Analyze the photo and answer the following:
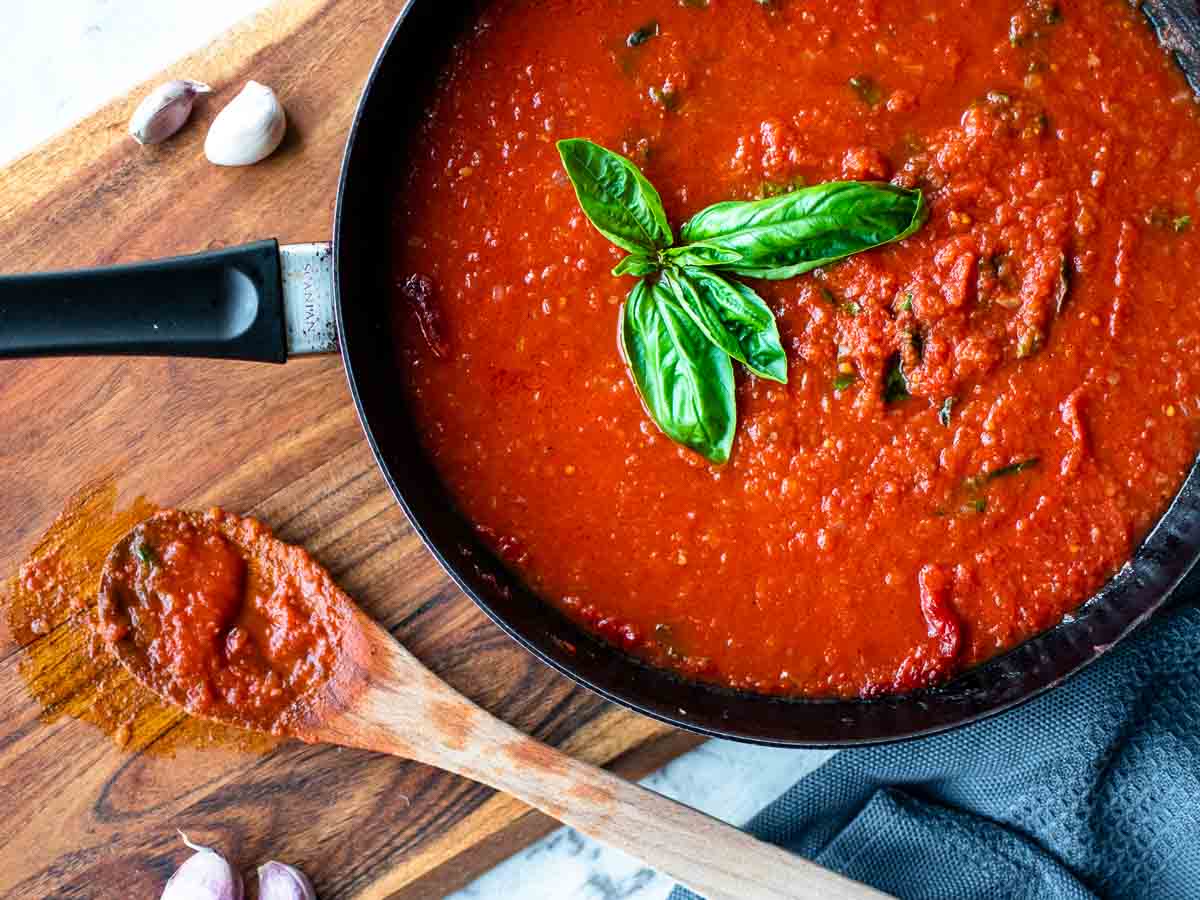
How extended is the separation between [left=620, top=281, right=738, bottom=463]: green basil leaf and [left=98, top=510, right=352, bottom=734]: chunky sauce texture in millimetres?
900

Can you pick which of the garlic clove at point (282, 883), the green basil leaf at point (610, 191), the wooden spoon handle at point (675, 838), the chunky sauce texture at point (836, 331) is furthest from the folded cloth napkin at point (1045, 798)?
the green basil leaf at point (610, 191)

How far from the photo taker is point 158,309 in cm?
225

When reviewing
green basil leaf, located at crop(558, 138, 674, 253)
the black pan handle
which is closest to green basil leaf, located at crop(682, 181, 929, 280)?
green basil leaf, located at crop(558, 138, 674, 253)

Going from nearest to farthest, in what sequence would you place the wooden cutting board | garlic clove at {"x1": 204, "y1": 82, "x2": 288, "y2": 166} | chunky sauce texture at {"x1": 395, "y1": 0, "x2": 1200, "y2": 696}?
chunky sauce texture at {"x1": 395, "y1": 0, "x2": 1200, "y2": 696} → garlic clove at {"x1": 204, "y1": 82, "x2": 288, "y2": 166} → the wooden cutting board

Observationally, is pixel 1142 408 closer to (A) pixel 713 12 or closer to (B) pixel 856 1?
(B) pixel 856 1

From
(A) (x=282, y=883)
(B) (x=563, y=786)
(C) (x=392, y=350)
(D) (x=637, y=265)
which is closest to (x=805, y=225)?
(D) (x=637, y=265)

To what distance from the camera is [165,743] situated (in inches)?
111

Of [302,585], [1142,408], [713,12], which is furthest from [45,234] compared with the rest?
[1142,408]

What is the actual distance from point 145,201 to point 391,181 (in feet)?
2.12

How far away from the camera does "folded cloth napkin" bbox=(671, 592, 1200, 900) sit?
282cm

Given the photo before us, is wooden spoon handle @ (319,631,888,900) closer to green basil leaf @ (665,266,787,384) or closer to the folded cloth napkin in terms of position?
the folded cloth napkin

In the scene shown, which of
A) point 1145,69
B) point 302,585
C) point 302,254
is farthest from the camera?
point 302,585

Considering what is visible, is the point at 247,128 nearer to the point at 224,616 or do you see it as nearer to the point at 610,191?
the point at 610,191

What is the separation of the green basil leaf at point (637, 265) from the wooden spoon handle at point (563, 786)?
101 centimetres
